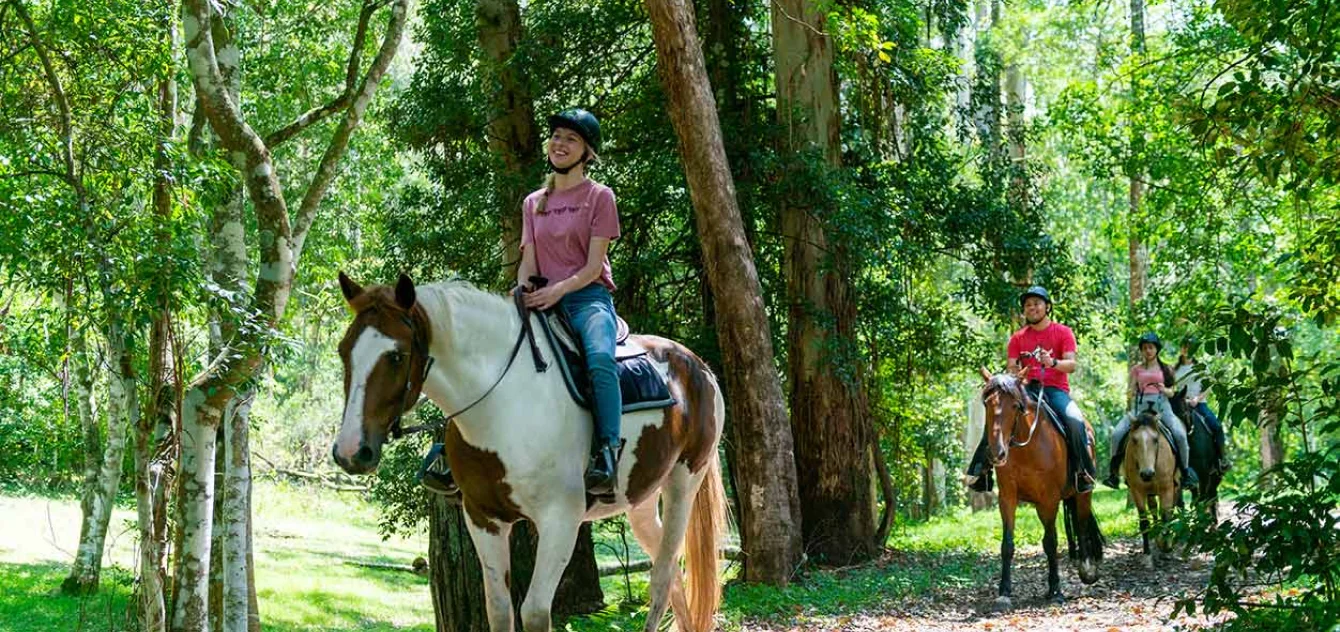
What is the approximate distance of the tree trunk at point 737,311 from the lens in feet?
39.2

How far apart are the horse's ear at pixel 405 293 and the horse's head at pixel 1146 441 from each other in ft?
35.3

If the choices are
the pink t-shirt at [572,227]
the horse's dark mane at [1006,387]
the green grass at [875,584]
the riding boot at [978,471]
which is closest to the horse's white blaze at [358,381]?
the pink t-shirt at [572,227]

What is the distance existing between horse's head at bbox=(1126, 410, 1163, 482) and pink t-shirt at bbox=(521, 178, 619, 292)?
951cm

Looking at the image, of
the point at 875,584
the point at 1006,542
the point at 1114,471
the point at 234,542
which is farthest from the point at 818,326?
the point at 234,542

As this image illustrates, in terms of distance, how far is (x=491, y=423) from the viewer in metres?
5.91

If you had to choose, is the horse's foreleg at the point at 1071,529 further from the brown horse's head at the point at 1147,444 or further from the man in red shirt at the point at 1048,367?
the brown horse's head at the point at 1147,444

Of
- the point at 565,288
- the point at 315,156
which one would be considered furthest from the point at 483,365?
the point at 315,156

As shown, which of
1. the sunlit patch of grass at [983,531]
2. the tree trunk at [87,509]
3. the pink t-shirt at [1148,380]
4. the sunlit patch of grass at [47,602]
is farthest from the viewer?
the sunlit patch of grass at [983,531]

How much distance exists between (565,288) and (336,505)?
1125 inches

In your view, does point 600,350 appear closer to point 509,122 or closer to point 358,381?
point 358,381

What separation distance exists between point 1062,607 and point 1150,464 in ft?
11.6

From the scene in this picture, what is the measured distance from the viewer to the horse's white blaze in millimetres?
5191

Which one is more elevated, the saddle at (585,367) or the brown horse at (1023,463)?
the saddle at (585,367)

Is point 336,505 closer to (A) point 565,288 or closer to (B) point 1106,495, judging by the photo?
(B) point 1106,495
